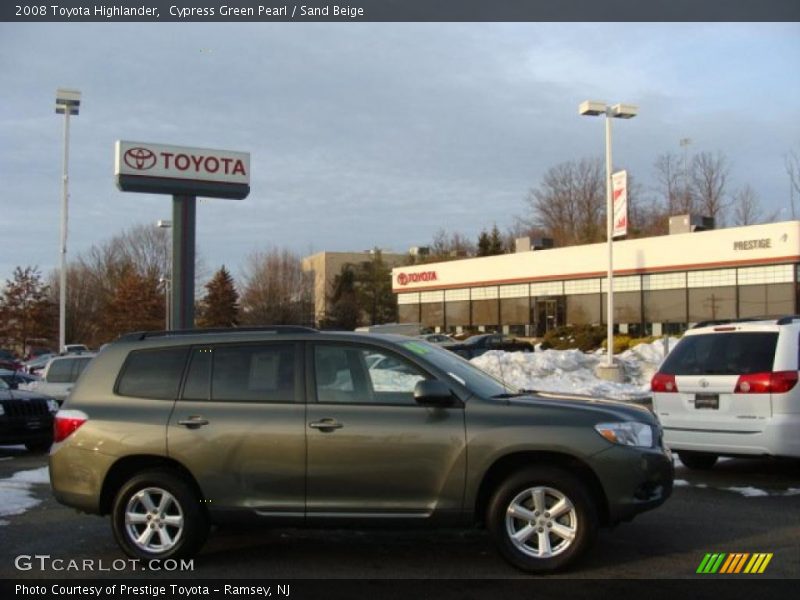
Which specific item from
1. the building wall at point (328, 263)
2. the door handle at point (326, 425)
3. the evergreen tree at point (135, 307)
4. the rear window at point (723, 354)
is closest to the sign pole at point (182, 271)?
the rear window at point (723, 354)

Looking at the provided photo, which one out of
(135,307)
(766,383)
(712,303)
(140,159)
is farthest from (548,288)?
(766,383)

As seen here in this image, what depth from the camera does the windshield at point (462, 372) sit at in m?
6.34

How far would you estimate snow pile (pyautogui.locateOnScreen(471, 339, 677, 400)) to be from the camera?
2230 cm

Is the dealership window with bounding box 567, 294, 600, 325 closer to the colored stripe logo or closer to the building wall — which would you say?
the colored stripe logo

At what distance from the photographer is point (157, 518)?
6.31 meters

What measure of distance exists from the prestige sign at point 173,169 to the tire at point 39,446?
14.0 m

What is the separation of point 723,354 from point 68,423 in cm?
702

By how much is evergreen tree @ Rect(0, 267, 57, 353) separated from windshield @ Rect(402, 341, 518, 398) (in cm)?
5525

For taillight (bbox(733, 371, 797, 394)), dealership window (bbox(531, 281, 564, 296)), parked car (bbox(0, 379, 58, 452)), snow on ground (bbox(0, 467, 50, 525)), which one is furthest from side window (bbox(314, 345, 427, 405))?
dealership window (bbox(531, 281, 564, 296))

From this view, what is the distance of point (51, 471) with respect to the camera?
6.58m

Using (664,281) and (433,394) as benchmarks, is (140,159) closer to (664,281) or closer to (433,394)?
(433,394)

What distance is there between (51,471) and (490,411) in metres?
3.57

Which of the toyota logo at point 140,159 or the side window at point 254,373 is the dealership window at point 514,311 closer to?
the toyota logo at point 140,159
